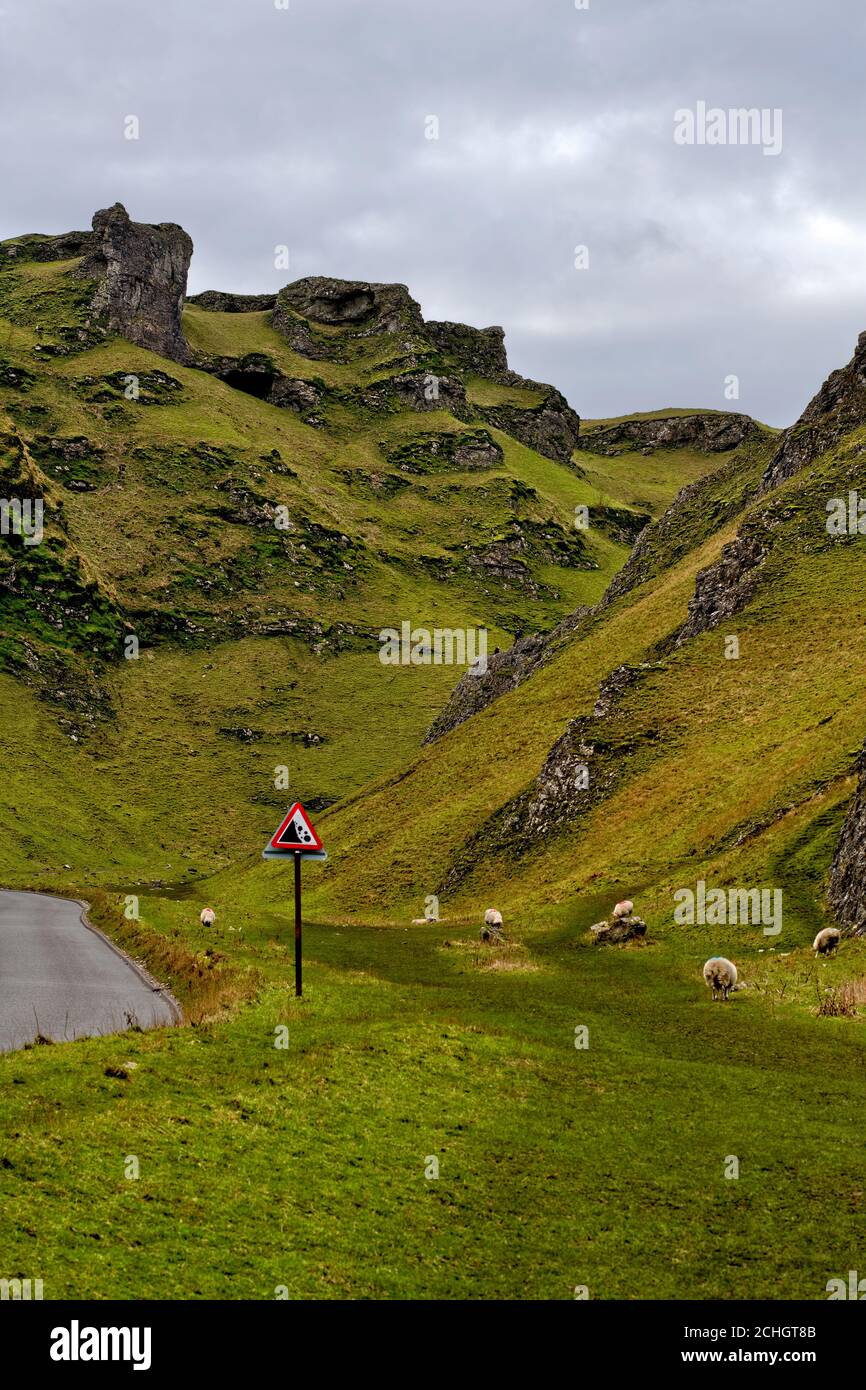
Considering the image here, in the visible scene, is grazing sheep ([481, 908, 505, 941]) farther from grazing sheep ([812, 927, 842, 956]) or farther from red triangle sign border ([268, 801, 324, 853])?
red triangle sign border ([268, 801, 324, 853])

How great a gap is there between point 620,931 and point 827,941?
1012cm

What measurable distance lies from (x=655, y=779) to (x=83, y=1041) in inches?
1936

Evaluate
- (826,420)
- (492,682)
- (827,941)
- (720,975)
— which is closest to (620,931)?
(827,941)

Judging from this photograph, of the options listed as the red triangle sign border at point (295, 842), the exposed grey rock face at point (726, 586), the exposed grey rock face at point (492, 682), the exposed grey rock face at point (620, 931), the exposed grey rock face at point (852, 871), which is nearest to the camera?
the red triangle sign border at point (295, 842)

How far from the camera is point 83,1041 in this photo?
2141 centimetres

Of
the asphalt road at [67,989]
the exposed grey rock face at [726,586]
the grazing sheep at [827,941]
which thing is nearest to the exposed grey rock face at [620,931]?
the grazing sheep at [827,941]

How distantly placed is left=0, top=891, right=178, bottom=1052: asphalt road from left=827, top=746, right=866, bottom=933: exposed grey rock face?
2426 cm

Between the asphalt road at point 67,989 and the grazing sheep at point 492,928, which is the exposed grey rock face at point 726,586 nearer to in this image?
the grazing sheep at point 492,928

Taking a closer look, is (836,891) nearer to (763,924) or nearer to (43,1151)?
(763,924)

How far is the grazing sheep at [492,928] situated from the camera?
46.7m

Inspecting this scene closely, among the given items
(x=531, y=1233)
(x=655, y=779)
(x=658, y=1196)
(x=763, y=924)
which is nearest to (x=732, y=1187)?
(x=658, y=1196)

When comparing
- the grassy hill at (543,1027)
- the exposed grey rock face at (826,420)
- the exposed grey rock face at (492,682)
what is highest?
the exposed grey rock face at (826,420)

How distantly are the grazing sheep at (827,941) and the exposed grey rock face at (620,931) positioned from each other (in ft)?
30.1

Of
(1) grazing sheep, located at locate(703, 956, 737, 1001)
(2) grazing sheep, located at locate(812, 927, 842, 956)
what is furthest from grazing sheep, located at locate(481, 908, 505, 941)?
(1) grazing sheep, located at locate(703, 956, 737, 1001)
